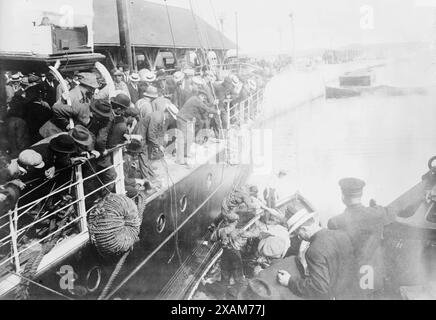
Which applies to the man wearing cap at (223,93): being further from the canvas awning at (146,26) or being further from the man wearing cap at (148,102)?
the canvas awning at (146,26)

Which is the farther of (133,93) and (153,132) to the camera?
(133,93)

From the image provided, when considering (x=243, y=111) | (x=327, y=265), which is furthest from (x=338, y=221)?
(x=243, y=111)

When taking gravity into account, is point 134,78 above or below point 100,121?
above

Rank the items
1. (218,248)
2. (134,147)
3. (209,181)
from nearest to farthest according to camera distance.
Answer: (134,147) → (218,248) → (209,181)

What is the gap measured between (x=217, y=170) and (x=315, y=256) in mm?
3655

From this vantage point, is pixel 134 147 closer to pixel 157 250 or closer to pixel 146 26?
pixel 157 250

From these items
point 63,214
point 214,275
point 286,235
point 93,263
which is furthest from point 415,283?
point 63,214

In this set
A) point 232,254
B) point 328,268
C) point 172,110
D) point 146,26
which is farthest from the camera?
point 146,26

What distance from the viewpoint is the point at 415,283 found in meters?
3.72

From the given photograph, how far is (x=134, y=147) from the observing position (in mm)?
4160

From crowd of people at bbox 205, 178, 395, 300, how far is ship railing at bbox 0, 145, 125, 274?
5.96 feet

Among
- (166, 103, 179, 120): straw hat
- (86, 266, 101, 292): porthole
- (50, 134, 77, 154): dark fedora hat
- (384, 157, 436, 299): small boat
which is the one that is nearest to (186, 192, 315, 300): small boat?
(384, 157, 436, 299): small boat

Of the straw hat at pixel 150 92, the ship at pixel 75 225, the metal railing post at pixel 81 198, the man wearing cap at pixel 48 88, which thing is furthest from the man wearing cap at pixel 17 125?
the straw hat at pixel 150 92

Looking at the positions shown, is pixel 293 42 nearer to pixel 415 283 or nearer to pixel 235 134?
pixel 235 134
